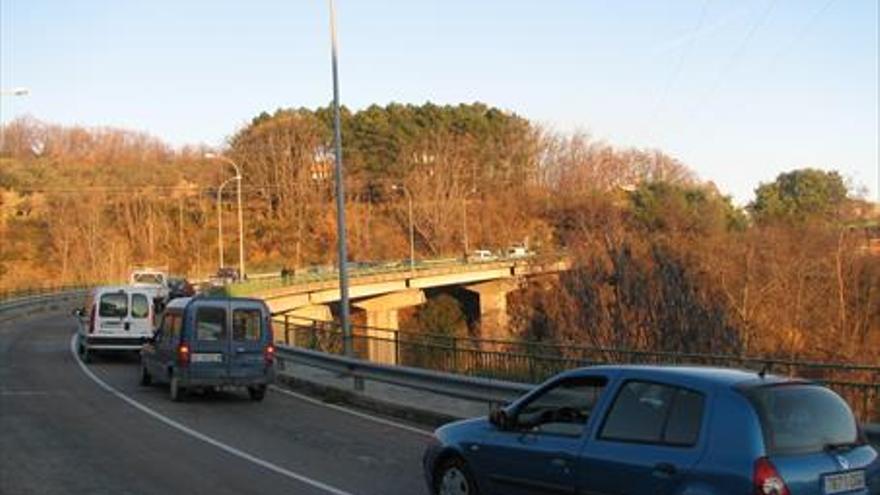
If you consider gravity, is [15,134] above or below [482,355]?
above

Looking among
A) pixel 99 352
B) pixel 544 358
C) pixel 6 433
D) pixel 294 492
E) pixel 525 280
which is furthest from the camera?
pixel 525 280

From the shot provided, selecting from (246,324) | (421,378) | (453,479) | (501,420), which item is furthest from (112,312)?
(501,420)

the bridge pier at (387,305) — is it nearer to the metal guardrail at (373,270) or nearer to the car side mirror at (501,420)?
the metal guardrail at (373,270)

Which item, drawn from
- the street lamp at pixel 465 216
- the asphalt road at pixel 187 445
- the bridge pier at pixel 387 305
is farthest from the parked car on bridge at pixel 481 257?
the asphalt road at pixel 187 445

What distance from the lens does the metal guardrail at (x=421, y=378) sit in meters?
13.5

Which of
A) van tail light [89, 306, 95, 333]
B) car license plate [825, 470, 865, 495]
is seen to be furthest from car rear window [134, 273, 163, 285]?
car license plate [825, 470, 865, 495]

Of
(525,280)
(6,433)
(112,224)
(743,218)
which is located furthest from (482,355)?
(112,224)

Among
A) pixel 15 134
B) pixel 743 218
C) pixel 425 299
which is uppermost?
pixel 15 134

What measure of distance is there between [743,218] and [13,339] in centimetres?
9620

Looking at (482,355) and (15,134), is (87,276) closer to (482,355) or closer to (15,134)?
(15,134)

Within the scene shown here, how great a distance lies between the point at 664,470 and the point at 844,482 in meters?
1.10

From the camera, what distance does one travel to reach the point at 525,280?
8038 cm

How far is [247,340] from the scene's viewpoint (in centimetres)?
1823

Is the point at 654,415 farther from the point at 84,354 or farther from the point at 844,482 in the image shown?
the point at 84,354
